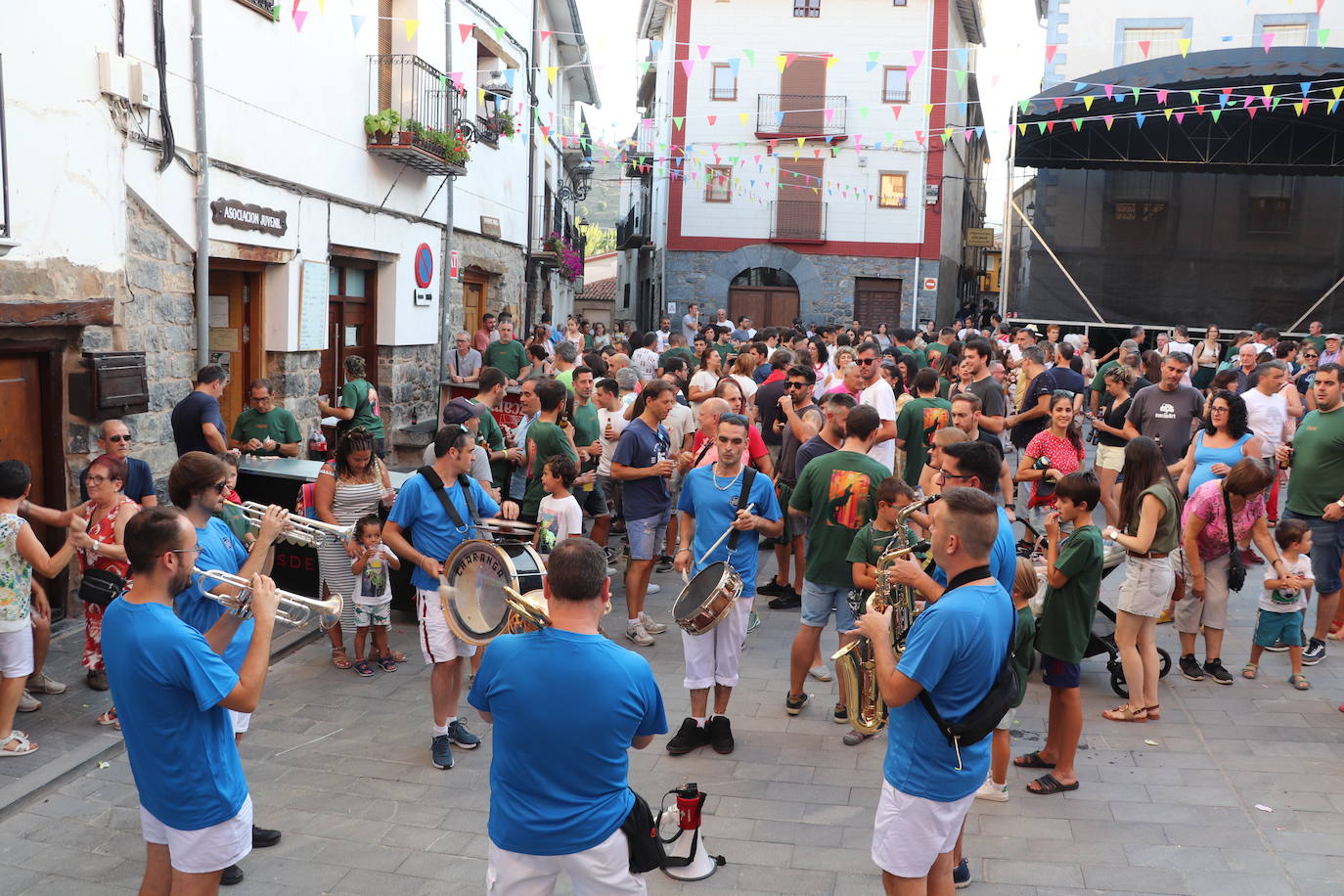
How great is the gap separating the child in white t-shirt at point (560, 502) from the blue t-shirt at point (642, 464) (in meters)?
0.57

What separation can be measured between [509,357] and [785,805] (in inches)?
356

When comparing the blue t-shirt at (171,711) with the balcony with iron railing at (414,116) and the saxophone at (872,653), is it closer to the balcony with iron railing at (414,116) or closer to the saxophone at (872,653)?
the saxophone at (872,653)

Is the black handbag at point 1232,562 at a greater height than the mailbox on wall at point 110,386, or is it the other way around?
the mailbox on wall at point 110,386

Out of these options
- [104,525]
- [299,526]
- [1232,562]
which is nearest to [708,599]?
[299,526]

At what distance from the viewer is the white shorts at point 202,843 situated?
3.62 metres

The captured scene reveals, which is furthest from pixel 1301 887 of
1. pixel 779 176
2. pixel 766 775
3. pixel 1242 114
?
pixel 779 176

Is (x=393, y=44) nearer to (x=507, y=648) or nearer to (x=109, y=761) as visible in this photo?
(x=109, y=761)

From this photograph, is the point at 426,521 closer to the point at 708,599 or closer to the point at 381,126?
the point at 708,599

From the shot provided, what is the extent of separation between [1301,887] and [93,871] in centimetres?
499

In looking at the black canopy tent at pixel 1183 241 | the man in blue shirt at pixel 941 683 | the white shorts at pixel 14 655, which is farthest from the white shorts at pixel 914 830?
the black canopy tent at pixel 1183 241

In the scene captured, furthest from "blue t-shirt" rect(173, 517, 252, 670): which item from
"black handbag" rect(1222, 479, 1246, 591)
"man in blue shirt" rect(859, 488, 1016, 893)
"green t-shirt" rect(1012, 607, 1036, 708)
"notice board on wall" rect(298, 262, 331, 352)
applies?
"notice board on wall" rect(298, 262, 331, 352)

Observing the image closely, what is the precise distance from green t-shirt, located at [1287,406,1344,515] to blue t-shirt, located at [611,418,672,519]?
14.3ft

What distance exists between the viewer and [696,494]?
20.9ft

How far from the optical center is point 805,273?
30.3m
